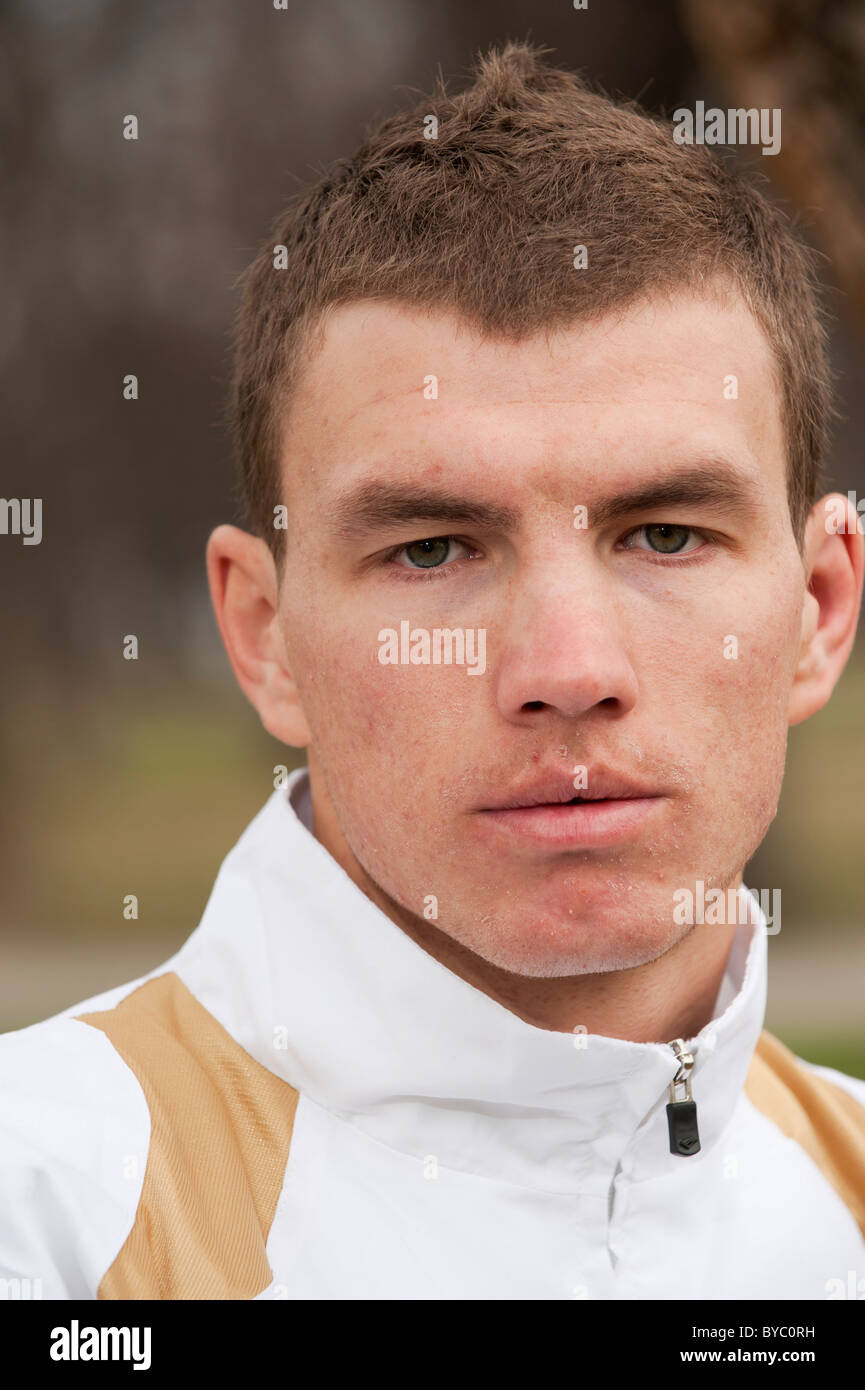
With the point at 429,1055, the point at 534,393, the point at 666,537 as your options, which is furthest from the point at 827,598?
the point at 429,1055

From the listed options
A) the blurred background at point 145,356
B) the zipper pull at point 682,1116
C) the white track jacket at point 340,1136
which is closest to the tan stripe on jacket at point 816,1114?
the white track jacket at point 340,1136

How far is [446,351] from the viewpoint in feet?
5.10

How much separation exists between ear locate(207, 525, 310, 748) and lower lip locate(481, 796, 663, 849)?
392 mm

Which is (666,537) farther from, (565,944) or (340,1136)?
(340,1136)

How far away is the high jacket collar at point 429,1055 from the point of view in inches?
61.4

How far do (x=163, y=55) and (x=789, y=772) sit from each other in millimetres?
5148

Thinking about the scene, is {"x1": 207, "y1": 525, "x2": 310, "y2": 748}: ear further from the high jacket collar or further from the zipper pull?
the zipper pull

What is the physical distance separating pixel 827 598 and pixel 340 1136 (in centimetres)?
95

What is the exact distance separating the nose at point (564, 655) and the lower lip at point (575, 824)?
99 millimetres

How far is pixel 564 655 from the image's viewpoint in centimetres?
141

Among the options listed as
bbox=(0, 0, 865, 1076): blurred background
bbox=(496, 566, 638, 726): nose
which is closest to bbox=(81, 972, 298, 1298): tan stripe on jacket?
bbox=(496, 566, 638, 726): nose

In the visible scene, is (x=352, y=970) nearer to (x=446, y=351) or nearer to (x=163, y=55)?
(x=446, y=351)

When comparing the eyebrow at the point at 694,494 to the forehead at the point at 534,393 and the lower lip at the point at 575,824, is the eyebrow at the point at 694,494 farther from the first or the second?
the lower lip at the point at 575,824

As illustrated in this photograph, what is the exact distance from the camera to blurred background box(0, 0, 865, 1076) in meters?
7.14
